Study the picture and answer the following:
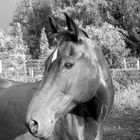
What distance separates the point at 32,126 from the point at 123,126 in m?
4.38

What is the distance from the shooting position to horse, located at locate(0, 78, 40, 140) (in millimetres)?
2902

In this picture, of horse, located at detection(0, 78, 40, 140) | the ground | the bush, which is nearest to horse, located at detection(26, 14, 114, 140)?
horse, located at detection(0, 78, 40, 140)

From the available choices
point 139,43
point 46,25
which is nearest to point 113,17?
point 139,43

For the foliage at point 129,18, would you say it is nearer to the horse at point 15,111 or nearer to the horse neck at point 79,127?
the horse at point 15,111

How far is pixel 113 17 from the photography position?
78.4 ft

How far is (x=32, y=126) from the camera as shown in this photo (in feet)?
5.29

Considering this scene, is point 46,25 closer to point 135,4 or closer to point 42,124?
point 135,4

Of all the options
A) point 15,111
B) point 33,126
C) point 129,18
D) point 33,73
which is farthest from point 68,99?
point 129,18

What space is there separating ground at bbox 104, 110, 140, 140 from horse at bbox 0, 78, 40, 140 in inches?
100

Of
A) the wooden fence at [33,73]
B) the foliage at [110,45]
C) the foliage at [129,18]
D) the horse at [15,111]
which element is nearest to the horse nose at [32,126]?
the horse at [15,111]

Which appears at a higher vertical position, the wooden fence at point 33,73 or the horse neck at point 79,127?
the horse neck at point 79,127

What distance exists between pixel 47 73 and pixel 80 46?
345 mm

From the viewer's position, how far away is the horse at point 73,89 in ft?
5.52

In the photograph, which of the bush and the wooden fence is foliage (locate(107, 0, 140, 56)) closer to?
the wooden fence
